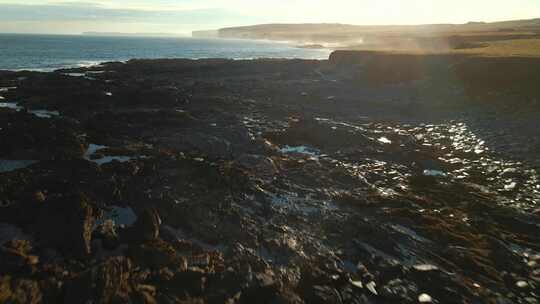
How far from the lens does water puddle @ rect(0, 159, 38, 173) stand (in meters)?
22.1

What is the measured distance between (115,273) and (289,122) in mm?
24780

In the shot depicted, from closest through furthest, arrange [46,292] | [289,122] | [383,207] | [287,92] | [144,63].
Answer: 1. [46,292]
2. [383,207]
3. [289,122]
4. [287,92]
5. [144,63]

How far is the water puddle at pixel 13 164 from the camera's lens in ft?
72.5

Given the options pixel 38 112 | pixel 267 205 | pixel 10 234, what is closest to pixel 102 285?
pixel 10 234

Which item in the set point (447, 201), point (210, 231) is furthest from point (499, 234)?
point (210, 231)

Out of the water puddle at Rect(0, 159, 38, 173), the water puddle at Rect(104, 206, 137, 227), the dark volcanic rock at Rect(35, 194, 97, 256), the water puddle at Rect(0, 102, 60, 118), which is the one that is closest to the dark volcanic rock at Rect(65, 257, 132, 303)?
the dark volcanic rock at Rect(35, 194, 97, 256)

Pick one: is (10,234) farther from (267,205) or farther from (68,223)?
(267,205)

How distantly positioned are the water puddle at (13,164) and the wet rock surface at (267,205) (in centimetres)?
14

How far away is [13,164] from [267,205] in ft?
46.0

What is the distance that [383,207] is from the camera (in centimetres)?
1869

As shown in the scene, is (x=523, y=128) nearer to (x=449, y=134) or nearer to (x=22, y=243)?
(x=449, y=134)

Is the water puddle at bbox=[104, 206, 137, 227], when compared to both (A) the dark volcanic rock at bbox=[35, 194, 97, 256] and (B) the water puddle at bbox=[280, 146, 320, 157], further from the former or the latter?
(B) the water puddle at bbox=[280, 146, 320, 157]

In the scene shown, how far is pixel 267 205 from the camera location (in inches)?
740

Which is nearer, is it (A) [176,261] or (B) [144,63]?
(A) [176,261]
